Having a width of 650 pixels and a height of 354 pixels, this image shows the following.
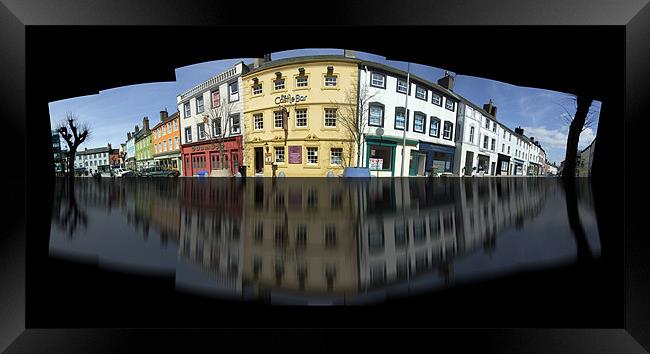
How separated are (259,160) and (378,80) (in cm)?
111

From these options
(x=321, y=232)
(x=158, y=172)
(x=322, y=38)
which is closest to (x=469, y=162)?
(x=321, y=232)

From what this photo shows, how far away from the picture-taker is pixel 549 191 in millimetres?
2145

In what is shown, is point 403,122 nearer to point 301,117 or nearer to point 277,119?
point 301,117

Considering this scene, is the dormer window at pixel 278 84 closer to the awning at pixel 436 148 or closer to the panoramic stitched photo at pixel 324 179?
the panoramic stitched photo at pixel 324 179

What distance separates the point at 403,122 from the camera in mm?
1707

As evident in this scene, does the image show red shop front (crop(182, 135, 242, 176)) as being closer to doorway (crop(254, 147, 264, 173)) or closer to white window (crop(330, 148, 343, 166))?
doorway (crop(254, 147, 264, 173))

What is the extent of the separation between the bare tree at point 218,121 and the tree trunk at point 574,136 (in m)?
2.55

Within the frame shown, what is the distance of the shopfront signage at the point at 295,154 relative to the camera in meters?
1.69

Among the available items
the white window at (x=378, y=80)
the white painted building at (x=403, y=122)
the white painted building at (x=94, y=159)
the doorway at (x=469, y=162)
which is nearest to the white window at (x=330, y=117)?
the white painted building at (x=403, y=122)

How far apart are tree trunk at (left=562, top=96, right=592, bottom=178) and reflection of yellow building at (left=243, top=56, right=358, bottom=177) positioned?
5.48 ft

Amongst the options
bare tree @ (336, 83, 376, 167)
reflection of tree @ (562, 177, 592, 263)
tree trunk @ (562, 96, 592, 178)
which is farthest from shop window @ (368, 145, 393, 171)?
tree trunk @ (562, 96, 592, 178)
